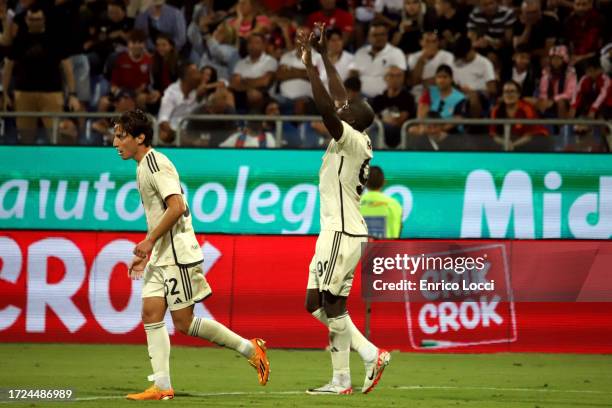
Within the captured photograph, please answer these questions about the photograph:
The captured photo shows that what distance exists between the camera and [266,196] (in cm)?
1628

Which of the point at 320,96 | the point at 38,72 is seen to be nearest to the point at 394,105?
the point at 38,72

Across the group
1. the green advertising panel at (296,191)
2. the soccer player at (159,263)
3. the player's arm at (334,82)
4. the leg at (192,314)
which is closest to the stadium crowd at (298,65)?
the green advertising panel at (296,191)

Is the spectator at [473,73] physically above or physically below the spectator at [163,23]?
below

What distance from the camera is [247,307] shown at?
45.8 feet

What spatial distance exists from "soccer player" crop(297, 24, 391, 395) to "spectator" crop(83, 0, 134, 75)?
9415 mm

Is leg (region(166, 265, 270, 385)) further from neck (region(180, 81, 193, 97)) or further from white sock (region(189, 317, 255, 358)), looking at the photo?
neck (region(180, 81, 193, 97))

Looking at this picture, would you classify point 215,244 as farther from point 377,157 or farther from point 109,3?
point 109,3

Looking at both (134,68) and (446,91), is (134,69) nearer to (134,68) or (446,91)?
(134,68)

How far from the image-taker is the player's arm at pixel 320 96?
357 inches

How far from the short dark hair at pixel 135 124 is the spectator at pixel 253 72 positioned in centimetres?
822

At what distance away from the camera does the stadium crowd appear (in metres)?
16.5

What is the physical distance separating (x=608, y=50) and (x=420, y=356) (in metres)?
6.04

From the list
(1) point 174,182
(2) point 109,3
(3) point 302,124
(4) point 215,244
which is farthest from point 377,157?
(1) point 174,182

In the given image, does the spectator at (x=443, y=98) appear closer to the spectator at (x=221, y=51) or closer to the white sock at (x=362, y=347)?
the spectator at (x=221, y=51)
